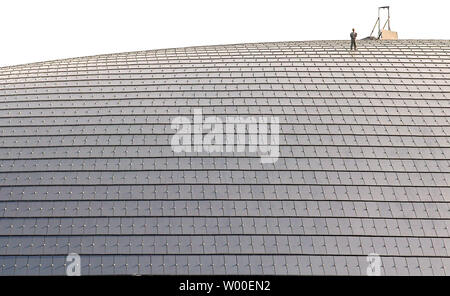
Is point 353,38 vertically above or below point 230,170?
above

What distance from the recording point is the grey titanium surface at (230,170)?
1960 inches

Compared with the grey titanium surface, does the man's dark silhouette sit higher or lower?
higher

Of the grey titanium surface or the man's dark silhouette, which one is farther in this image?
the man's dark silhouette

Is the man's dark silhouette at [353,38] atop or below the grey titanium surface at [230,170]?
atop

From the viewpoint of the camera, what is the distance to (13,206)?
5284cm

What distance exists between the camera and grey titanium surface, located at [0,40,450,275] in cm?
4978

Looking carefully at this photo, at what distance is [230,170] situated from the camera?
181 ft

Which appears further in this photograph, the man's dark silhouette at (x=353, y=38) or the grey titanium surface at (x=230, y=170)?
the man's dark silhouette at (x=353, y=38)

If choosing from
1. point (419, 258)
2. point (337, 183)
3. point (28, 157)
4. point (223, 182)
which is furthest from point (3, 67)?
point (419, 258)

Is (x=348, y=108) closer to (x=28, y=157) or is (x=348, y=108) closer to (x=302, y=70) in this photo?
(x=302, y=70)

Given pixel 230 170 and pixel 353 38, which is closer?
pixel 230 170

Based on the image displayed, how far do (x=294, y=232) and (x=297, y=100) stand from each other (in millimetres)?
13590

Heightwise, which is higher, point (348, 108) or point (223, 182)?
point (348, 108)
